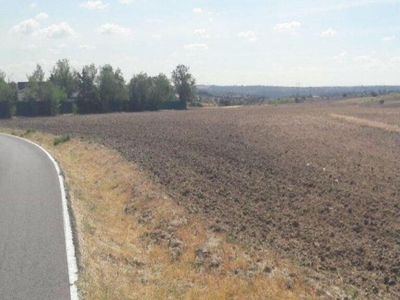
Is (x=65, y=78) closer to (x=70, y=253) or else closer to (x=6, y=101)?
(x=6, y=101)

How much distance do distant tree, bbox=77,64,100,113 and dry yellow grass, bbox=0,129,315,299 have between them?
235 feet

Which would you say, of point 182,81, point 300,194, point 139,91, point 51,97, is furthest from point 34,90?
point 300,194

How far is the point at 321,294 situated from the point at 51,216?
662 cm

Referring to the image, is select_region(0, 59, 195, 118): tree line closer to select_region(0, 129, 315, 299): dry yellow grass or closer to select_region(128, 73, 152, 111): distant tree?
select_region(128, 73, 152, 111): distant tree

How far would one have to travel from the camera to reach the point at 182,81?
114938mm

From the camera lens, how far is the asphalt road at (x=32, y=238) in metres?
8.13

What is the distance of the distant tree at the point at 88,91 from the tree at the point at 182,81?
27.1 m

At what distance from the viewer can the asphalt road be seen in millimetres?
8127

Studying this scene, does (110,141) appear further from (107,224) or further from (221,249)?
(221,249)

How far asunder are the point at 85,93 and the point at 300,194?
75763 mm

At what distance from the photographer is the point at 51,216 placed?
1285 cm

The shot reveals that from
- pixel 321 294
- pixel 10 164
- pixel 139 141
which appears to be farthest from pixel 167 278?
pixel 139 141

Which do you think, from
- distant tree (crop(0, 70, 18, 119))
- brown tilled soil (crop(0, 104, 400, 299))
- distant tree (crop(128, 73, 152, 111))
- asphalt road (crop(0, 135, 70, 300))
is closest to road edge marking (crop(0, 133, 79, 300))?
asphalt road (crop(0, 135, 70, 300))

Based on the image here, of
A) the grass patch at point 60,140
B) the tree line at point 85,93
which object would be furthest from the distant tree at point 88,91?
the grass patch at point 60,140
